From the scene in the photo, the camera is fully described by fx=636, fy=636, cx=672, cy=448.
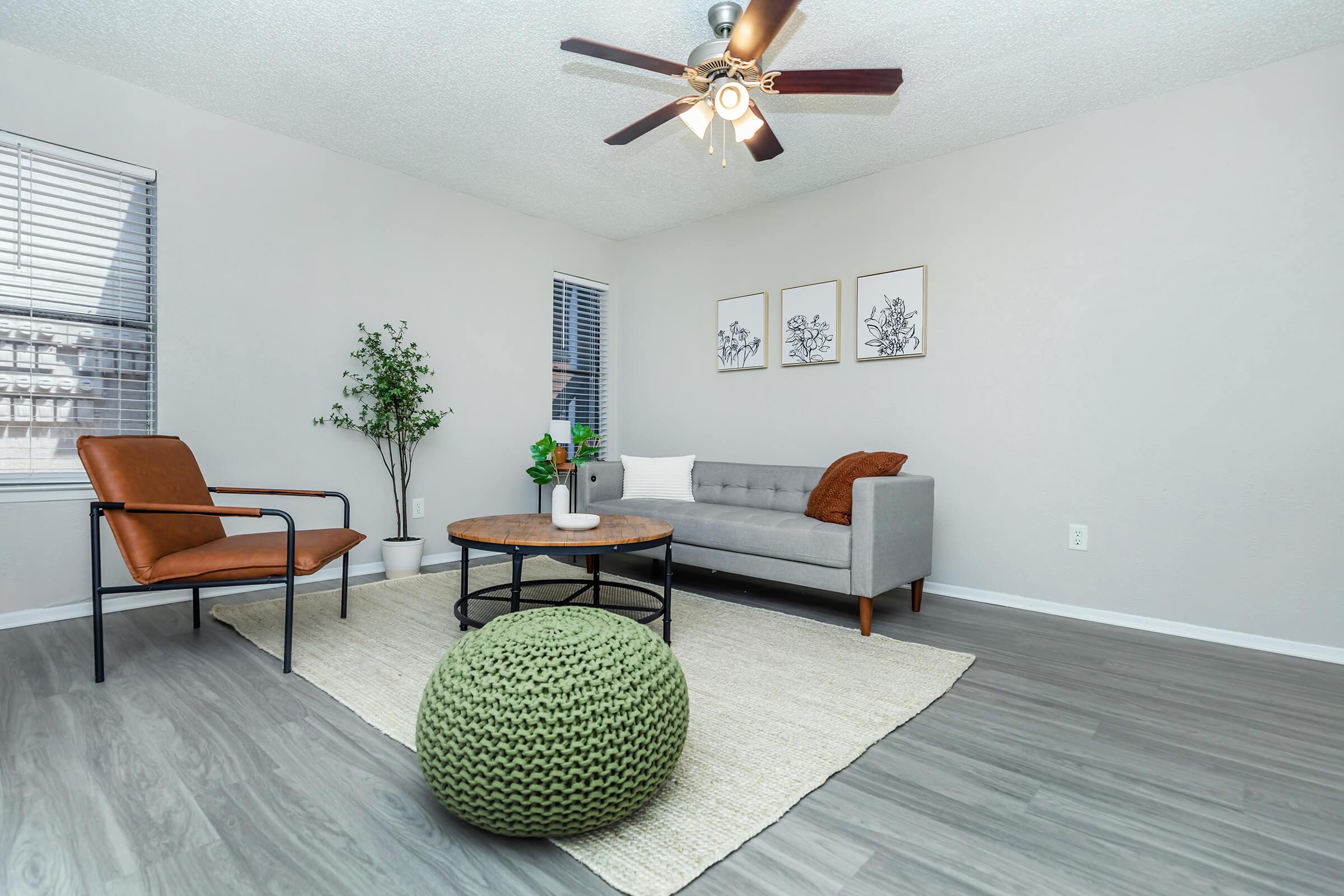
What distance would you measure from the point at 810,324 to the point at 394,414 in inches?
Result: 109

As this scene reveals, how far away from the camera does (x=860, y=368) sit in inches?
160

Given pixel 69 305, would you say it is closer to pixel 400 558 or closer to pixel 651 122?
pixel 400 558

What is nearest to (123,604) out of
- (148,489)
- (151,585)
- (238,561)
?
(148,489)

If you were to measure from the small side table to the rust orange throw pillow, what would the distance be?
5.54 feet

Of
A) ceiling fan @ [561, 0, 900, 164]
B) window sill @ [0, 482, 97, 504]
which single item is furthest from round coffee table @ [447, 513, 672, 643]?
window sill @ [0, 482, 97, 504]

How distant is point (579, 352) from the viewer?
541 centimetres

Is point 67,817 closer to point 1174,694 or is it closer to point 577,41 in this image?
point 577,41

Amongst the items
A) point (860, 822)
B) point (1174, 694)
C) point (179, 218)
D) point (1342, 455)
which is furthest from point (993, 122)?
point (179, 218)

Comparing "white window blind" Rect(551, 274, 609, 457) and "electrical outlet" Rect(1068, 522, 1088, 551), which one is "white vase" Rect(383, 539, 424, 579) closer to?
"white window blind" Rect(551, 274, 609, 457)

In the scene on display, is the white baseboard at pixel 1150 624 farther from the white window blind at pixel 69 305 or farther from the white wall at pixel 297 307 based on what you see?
the white window blind at pixel 69 305

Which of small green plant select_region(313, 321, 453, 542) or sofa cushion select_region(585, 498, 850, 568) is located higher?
small green plant select_region(313, 321, 453, 542)

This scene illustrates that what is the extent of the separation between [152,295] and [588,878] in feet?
11.8

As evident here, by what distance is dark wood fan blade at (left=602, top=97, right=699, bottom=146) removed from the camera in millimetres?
2547

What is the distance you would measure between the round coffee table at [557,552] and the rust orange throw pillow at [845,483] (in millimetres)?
862
